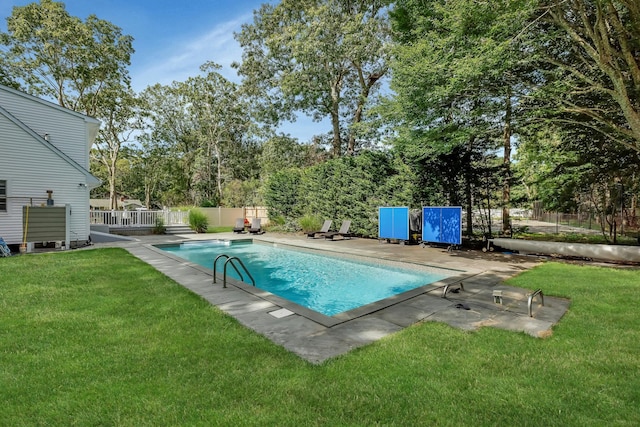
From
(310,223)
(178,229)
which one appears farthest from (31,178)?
(310,223)

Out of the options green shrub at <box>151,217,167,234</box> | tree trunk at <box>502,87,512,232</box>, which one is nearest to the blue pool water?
tree trunk at <box>502,87,512,232</box>

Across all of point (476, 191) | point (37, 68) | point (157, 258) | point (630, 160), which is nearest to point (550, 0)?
point (476, 191)

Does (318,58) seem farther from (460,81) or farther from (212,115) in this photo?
(212,115)

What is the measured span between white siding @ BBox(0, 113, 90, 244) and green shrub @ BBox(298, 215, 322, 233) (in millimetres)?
9669

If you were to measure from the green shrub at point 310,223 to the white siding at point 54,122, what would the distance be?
10.1 meters

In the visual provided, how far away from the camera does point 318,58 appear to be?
1645 centimetres

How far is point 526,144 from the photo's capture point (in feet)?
56.3

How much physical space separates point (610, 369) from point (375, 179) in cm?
1158

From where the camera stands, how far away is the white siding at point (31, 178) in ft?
33.8

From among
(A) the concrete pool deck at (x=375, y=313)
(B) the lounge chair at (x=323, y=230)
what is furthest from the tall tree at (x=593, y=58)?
(B) the lounge chair at (x=323, y=230)

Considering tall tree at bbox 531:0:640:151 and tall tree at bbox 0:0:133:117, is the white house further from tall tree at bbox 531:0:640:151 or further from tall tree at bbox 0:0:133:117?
tall tree at bbox 531:0:640:151

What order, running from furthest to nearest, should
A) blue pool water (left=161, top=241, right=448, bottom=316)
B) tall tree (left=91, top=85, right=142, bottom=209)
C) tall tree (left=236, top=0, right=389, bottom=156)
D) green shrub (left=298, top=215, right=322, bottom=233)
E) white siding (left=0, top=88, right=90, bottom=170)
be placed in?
1. tall tree (left=91, top=85, right=142, bottom=209)
2. green shrub (left=298, top=215, right=322, bottom=233)
3. tall tree (left=236, top=0, right=389, bottom=156)
4. white siding (left=0, top=88, right=90, bottom=170)
5. blue pool water (left=161, top=241, right=448, bottom=316)

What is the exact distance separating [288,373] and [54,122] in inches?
578

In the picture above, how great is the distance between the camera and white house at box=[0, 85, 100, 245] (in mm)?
10344
